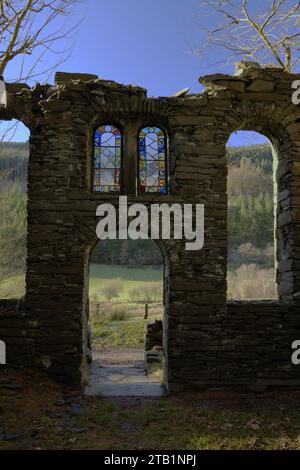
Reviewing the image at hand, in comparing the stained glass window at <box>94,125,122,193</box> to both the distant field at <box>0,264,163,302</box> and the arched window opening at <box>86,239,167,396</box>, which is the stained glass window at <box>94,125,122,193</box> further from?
the distant field at <box>0,264,163,302</box>

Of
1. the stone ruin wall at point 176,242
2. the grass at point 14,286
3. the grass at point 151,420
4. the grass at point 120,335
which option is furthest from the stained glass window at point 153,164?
the grass at point 14,286

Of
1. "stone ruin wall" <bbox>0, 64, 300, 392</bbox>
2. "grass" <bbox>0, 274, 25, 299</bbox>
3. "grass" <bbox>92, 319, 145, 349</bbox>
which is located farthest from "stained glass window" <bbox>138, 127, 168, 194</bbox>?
"grass" <bbox>0, 274, 25, 299</bbox>

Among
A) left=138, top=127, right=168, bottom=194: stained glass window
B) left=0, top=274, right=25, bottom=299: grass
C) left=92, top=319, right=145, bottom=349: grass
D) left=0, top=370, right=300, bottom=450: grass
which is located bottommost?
left=92, top=319, right=145, bottom=349: grass

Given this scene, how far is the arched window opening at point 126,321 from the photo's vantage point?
8789 millimetres

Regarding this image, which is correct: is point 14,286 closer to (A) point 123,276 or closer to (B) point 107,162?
(B) point 107,162

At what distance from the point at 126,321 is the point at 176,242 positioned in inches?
509

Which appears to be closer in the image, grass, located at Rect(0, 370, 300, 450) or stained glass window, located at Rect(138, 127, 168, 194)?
grass, located at Rect(0, 370, 300, 450)

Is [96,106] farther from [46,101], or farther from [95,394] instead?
[95,394]

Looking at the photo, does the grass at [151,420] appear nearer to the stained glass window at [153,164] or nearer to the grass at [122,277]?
the stained glass window at [153,164]

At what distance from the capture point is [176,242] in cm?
770

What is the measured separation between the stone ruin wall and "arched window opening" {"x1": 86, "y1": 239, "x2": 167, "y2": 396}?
854 mm

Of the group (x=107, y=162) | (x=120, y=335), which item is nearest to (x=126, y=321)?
(x=120, y=335)

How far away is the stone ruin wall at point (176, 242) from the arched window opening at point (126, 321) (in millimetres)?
854

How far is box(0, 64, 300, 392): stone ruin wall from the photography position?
24.5 feet
